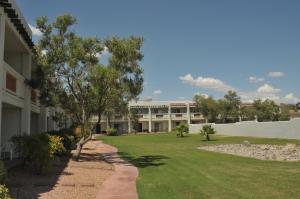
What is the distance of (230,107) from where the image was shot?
3497 inches

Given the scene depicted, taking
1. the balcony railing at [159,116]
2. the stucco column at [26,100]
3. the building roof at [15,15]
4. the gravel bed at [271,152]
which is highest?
the building roof at [15,15]

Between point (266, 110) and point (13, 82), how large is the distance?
7455cm

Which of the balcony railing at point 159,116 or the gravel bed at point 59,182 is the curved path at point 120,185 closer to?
the gravel bed at point 59,182

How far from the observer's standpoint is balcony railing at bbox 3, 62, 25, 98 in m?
16.8

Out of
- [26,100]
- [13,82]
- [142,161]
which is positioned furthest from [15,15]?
[142,161]

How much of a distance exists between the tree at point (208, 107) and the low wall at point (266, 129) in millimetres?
26276

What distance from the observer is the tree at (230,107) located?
288 feet

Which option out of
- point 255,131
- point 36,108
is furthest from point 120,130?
point 36,108

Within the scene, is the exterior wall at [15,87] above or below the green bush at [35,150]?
above

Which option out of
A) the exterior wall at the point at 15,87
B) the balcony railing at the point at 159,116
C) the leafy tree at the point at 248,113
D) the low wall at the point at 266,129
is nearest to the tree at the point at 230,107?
the leafy tree at the point at 248,113

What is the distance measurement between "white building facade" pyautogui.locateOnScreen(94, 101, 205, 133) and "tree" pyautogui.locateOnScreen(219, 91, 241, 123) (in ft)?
21.5

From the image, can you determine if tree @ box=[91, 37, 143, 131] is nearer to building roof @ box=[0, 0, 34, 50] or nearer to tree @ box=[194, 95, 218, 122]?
building roof @ box=[0, 0, 34, 50]

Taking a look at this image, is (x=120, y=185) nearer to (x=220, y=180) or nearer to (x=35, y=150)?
(x=220, y=180)

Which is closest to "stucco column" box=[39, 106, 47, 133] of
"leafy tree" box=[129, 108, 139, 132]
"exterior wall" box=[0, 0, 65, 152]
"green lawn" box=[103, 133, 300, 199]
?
"exterior wall" box=[0, 0, 65, 152]
